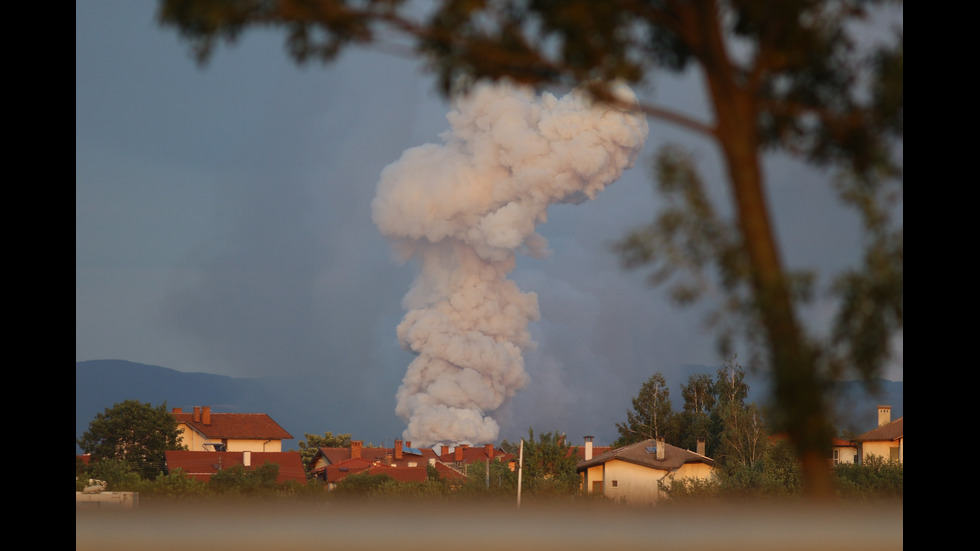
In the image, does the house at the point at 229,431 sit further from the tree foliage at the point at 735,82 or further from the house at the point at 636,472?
the tree foliage at the point at 735,82

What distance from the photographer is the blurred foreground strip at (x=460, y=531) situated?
765 cm

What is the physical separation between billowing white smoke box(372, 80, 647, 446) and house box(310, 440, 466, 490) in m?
9.14

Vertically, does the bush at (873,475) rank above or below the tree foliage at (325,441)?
above

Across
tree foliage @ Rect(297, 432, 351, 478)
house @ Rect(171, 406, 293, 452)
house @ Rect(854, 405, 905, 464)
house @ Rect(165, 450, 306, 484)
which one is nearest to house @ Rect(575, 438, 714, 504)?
house @ Rect(854, 405, 905, 464)

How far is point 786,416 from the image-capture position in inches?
141

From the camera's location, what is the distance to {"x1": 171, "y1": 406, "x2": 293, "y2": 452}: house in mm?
39625

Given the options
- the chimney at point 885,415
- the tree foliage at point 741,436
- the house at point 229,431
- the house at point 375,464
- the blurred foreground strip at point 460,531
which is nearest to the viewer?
the blurred foreground strip at point 460,531

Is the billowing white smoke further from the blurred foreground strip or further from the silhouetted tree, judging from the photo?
the blurred foreground strip

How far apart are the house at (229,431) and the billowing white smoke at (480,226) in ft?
45.5

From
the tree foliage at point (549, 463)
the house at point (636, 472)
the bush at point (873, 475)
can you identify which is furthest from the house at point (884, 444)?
the tree foliage at point (549, 463)
